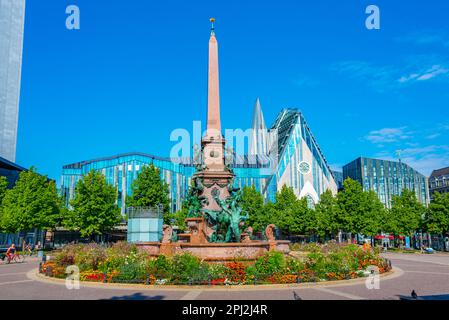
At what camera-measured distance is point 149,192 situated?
49781 millimetres

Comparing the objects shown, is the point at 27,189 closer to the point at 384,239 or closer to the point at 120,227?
the point at 120,227

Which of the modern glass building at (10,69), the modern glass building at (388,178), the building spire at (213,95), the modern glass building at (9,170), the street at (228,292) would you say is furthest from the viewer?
the modern glass building at (388,178)

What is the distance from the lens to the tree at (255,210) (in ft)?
185

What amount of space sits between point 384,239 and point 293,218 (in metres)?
48.7

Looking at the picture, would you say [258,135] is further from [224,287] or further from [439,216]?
[224,287]

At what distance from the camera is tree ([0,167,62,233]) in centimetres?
4428

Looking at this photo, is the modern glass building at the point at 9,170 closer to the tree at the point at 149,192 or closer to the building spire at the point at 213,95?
the tree at the point at 149,192

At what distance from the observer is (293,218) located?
2363 inches

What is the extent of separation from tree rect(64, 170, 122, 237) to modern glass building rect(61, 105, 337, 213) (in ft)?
120

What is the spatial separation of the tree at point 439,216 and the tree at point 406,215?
7.49 feet

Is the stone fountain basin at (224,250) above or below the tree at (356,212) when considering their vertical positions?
below

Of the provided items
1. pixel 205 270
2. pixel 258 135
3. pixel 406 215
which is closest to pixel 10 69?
pixel 258 135

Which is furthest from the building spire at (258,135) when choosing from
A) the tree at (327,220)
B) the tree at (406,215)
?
the tree at (406,215)

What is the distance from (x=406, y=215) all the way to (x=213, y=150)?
41.5 meters
